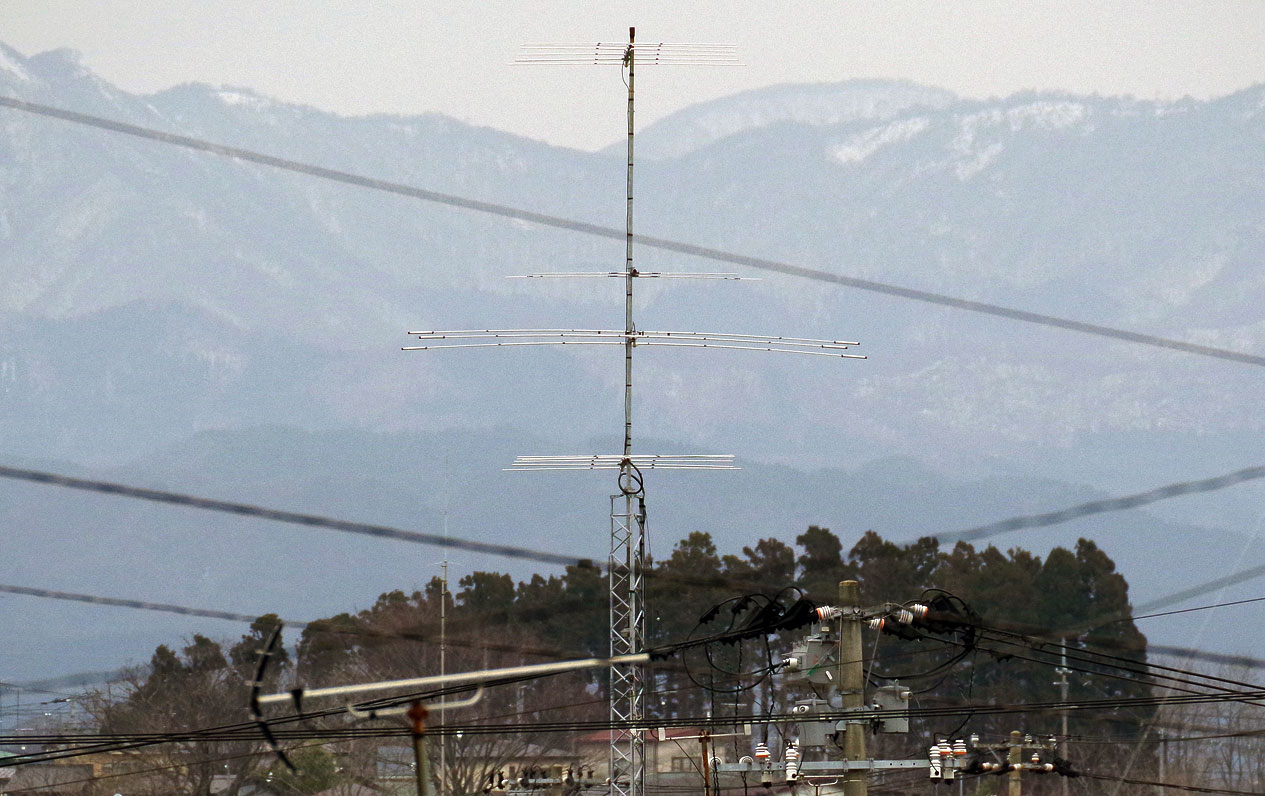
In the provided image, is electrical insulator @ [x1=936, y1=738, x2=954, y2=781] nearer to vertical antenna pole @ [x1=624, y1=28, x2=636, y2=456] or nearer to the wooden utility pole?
the wooden utility pole

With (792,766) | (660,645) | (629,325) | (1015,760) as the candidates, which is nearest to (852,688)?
(792,766)

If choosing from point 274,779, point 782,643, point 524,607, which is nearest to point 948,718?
point 782,643

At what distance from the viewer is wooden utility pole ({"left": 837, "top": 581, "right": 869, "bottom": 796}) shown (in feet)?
101

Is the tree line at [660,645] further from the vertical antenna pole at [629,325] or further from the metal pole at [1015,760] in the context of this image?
the vertical antenna pole at [629,325]

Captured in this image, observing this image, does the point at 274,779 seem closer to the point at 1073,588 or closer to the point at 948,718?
the point at 948,718

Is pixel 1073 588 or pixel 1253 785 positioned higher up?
pixel 1073 588

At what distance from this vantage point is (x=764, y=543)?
10556 centimetres

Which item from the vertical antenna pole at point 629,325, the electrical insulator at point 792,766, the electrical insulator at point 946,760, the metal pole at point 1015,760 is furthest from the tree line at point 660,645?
the vertical antenna pole at point 629,325

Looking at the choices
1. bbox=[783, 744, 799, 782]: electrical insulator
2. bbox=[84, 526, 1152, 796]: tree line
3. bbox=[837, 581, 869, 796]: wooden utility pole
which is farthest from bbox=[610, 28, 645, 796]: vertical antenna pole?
bbox=[84, 526, 1152, 796]: tree line

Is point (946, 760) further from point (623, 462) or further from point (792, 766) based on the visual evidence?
point (623, 462)

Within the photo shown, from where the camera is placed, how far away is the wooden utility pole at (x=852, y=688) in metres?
30.7

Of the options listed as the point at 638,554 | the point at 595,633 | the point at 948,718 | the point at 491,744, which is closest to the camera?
the point at 638,554

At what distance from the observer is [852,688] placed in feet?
101

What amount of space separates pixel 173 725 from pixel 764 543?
127 ft
